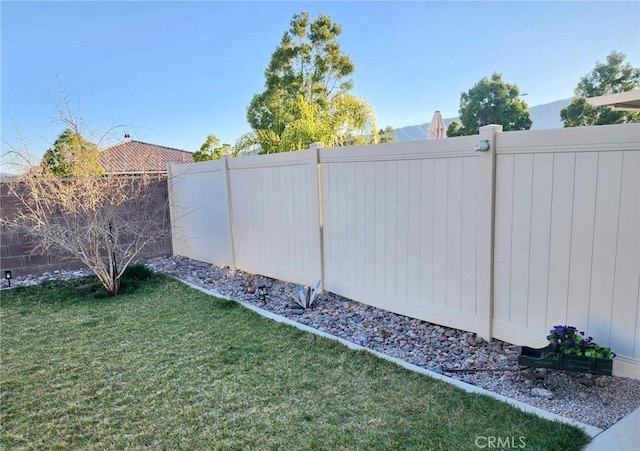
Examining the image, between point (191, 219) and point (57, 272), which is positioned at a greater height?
point (191, 219)

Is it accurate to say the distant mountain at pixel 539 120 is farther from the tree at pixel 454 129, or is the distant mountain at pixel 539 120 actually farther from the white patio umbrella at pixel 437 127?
the white patio umbrella at pixel 437 127

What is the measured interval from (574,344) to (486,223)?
3.45ft

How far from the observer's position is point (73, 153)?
5.58 metres

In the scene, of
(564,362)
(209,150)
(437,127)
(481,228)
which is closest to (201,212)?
(437,127)

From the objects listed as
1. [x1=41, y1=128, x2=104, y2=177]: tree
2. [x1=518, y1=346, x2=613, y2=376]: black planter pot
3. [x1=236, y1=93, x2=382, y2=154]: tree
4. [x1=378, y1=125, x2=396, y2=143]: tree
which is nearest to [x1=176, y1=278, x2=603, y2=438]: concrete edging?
[x1=518, y1=346, x2=613, y2=376]: black planter pot

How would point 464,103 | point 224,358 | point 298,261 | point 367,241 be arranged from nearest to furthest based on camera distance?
point 224,358
point 367,241
point 298,261
point 464,103

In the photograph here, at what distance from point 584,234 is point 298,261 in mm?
3291

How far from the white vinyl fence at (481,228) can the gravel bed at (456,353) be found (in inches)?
5.1

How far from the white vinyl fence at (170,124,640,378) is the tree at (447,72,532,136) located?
51.8 ft

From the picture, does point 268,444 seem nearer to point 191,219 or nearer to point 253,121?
point 191,219

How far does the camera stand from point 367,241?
14.0 ft

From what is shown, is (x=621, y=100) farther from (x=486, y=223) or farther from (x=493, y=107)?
(x=493, y=107)

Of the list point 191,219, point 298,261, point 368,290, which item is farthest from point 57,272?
point 368,290

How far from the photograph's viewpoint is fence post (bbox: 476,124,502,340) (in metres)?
3.11
